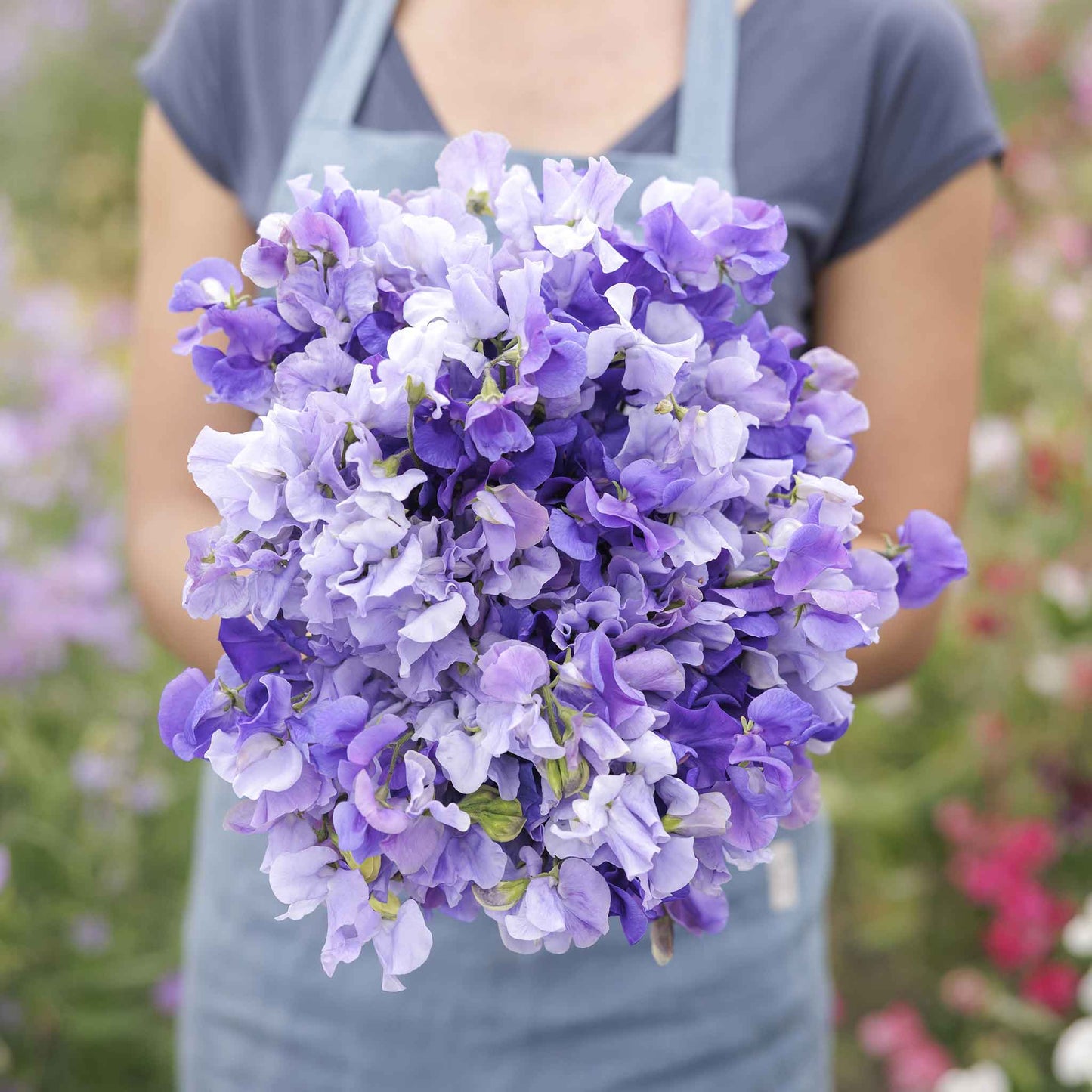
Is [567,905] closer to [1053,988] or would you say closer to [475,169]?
[475,169]

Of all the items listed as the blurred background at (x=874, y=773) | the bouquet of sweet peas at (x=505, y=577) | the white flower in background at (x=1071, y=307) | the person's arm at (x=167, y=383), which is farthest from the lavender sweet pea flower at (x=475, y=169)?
the white flower in background at (x=1071, y=307)

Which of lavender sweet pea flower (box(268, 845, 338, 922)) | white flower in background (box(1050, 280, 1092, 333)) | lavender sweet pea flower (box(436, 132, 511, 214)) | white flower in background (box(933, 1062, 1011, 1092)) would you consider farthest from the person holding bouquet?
white flower in background (box(1050, 280, 1092, 333))

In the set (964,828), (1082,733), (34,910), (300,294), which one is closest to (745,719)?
(300,294)

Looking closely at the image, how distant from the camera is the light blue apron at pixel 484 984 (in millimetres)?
785

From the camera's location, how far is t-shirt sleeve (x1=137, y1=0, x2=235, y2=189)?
0.87m

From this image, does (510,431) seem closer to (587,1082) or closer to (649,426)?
(649,426)

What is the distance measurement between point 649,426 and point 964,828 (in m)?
1.34

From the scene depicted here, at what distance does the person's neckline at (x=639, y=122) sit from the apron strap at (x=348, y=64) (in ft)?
0.06

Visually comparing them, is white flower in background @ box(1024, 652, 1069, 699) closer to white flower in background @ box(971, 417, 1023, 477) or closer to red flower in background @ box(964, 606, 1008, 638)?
red flower in background @ box(964, 606, 1008, 638)

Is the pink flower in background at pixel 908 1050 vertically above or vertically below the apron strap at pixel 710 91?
below

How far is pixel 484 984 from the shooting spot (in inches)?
31.9

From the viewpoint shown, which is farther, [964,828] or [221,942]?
[964,828]

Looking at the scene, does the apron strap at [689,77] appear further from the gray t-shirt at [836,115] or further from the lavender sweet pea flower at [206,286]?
the lavender sweet pea flower at [206,286]

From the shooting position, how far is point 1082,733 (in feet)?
5.44
